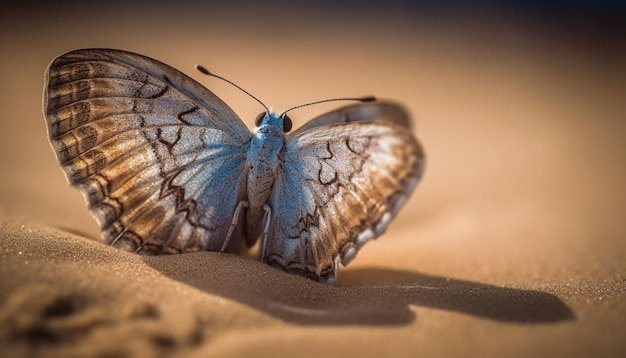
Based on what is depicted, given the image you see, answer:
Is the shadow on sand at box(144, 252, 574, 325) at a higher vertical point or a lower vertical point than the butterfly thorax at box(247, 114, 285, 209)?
lower

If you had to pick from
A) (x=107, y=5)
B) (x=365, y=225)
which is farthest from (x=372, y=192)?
(x=107, y=5)

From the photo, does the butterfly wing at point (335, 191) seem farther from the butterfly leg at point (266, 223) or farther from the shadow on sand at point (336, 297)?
the shadow on sand at point (336, 297)

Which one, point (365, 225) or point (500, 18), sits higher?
point (500, 18)

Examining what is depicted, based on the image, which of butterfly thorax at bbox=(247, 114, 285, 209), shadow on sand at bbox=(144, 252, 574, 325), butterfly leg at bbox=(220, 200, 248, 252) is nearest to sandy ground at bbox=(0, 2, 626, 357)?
shadow on sand at bbox=(144, 252, 574, 325)

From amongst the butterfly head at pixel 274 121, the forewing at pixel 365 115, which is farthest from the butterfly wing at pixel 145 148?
the forewing at pixel 365 115

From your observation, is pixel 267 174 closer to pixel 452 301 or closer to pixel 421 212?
pixel 452 301

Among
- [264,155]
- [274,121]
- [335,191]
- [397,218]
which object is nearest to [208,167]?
[264,155]

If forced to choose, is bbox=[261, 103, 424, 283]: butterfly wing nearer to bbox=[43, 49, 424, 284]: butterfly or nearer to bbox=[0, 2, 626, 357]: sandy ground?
bbox=[43, 49, 424, 284]: butterfly
